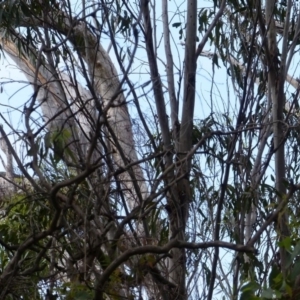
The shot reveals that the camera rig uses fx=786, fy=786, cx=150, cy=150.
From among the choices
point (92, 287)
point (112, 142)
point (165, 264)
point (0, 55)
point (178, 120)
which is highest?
point (0, 55)

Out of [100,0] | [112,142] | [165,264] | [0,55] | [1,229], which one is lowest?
[165,264]

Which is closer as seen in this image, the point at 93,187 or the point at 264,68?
the point at 93,187

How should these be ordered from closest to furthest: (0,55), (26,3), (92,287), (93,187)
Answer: (92,287)
(93,187)
(26,3)
(0,55)

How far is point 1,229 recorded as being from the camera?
3.76 m

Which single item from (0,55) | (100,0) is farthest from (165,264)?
(0,55)

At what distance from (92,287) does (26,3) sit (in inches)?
74.4

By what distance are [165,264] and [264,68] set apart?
4.81 feet

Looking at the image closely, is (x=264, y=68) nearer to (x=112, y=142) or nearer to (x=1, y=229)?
(x=112, y=142)

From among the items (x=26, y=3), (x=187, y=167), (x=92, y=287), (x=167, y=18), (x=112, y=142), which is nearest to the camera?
(x=92, y=287)

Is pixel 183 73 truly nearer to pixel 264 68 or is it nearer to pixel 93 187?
pixel 264 68

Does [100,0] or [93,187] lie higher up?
[100,0]

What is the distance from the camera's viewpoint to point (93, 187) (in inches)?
118

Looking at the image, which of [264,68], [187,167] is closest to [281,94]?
[264,68]

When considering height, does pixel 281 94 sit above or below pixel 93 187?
above
